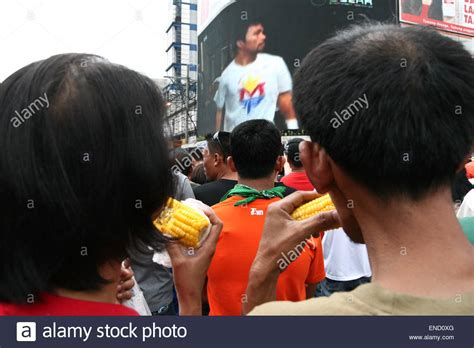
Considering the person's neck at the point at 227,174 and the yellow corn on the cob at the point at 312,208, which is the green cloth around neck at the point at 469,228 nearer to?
the yellow corn on the cob at the point at 312,208

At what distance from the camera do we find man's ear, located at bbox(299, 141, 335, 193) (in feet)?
2.67

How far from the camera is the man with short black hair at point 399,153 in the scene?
2.33ft

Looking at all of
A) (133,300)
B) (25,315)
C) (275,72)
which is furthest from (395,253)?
(275,72)

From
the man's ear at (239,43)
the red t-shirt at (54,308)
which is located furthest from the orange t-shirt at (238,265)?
the man's ear at (239,43)

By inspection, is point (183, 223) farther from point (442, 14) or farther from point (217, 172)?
point (442, 14)

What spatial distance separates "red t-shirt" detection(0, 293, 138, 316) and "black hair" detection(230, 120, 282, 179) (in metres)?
1.44

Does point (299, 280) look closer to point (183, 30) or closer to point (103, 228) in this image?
point (103, 228)

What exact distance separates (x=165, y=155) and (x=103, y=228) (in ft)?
0.63

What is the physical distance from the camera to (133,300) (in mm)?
1303

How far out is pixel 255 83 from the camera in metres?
15.7

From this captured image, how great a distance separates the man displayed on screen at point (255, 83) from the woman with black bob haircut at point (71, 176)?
46.0 feet

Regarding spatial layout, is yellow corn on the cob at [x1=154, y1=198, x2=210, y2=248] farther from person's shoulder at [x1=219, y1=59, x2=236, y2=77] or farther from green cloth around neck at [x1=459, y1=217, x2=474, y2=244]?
person's shoulder at [x1=219, y1=59, x2=236, y2=77]

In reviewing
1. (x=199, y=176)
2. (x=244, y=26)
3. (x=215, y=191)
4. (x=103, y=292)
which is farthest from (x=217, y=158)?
(x=244, y=26)

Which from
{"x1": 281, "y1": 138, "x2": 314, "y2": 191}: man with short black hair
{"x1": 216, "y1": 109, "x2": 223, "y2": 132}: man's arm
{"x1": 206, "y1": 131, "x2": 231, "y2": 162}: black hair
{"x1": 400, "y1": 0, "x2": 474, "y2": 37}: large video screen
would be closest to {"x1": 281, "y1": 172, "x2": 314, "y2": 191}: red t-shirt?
{"x1": 281, "y1": 138, "x2": 314, "y2": 191}: man with short black hair
